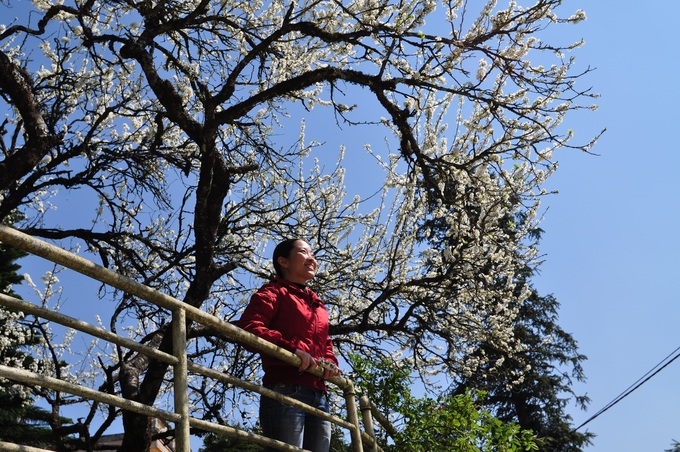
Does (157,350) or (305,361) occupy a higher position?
(305,361)

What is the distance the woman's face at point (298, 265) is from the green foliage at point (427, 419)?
546 millimetres

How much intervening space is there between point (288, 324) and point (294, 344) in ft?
0.41

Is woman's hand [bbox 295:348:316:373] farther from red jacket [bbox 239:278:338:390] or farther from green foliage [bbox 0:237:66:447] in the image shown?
green foliage [bbox 0:237:66:447]

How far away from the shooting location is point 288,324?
3.36 metres

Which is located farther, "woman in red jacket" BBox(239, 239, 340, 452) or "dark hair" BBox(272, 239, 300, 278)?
"dark hair" BBox(272, 239, 300, 278)

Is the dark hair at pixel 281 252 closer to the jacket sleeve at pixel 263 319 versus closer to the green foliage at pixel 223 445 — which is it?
the jacket sleeve at pixel 263 319

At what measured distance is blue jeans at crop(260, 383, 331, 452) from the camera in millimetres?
3016

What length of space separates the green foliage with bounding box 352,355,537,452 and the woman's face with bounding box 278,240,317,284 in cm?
55

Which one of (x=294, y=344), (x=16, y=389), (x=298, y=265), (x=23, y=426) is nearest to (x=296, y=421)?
(x=294, y=344)

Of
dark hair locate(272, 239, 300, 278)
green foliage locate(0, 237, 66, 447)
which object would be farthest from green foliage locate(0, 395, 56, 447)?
dark hair locate(272, 239, 300, 278)

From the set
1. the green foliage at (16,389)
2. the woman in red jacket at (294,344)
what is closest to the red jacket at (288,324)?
the woman in red jacket at (294,344)

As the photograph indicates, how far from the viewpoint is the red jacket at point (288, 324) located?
10.3 ft

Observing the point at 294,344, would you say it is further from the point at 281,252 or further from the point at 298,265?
the point at 281,252

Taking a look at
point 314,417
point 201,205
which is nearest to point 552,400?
point 201,205
